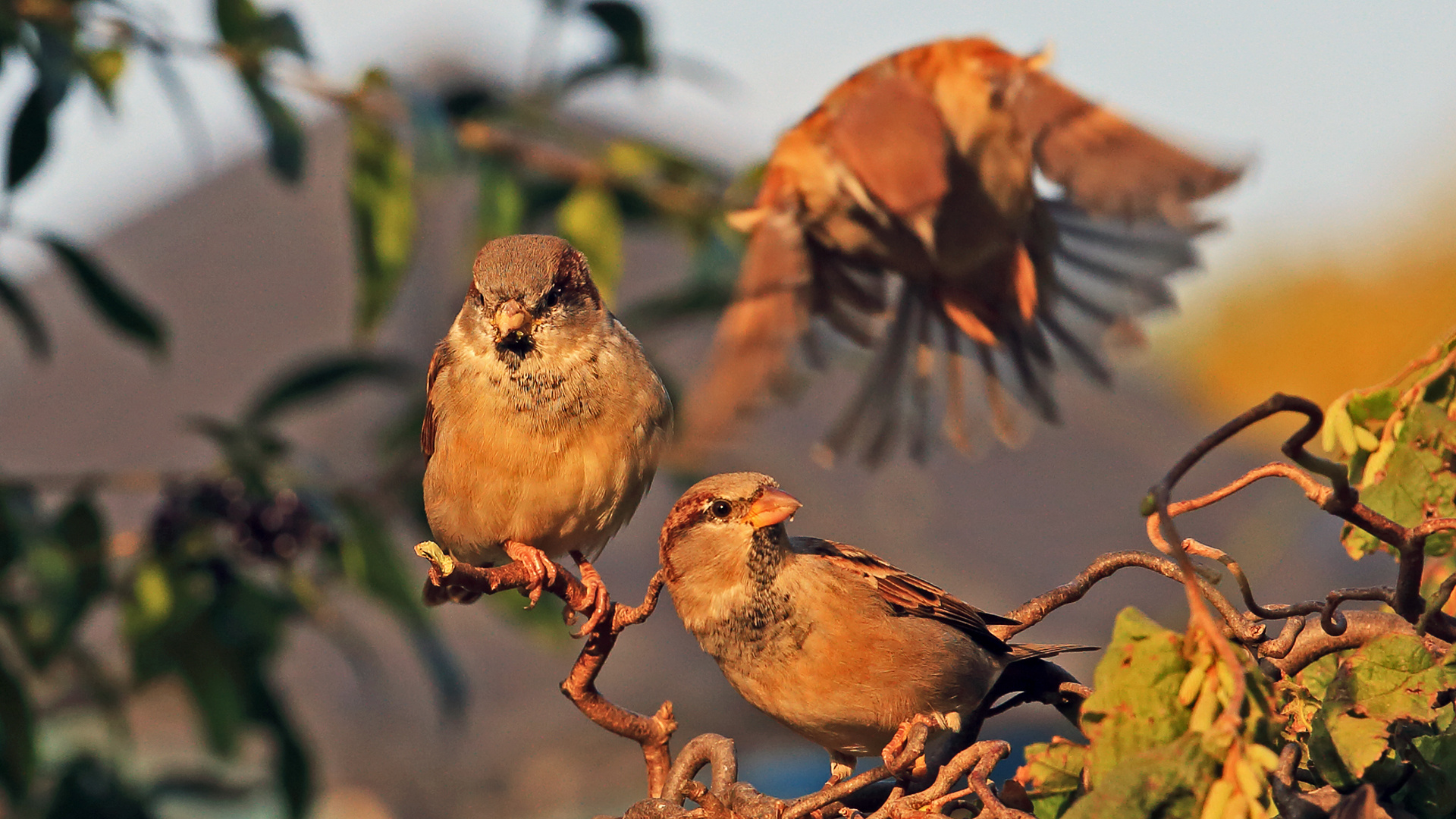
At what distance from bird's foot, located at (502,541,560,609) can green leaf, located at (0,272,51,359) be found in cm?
207

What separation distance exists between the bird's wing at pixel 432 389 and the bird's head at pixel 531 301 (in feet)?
0.24

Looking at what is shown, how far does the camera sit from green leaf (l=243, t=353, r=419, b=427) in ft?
13.9

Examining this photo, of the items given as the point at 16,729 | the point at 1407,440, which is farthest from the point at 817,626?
the point at 16,729

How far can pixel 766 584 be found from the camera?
192 centimetres

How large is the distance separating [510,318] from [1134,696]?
1.38 meters

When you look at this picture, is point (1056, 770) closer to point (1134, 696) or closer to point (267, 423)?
point (1134, 696)

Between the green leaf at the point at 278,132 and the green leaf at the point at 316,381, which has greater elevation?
the green leaf at the point at 278,132

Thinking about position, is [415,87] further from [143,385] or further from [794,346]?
[143,385]

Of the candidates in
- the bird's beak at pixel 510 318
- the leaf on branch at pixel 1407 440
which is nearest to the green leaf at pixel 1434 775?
the leaf on branch at pixel 1407 440

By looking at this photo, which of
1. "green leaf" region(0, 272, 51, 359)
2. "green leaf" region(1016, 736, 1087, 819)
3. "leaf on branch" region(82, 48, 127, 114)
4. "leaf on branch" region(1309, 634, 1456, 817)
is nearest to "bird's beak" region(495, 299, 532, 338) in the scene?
"green leaf" region(1016, 736, 1087, 819)

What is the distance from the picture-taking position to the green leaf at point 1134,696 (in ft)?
3.39

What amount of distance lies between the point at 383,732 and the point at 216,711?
9.42 meters

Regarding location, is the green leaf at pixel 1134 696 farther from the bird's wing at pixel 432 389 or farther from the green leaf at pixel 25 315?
the green leaf at pixel 25 315

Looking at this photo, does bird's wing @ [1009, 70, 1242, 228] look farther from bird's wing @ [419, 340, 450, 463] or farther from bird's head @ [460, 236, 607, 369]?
bird's wing @ [419, 340, 450, 463]
